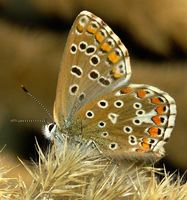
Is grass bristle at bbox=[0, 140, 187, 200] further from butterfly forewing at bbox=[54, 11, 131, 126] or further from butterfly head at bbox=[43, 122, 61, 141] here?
butterfly forewing at bbox=[54, 11, 131, 126]

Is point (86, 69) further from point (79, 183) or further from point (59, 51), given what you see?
point (59, 51)

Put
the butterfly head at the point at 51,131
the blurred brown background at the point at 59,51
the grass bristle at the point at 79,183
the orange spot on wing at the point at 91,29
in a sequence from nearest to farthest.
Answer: the grass bristle at the point at 79,183, the butterfly head at the point at 51,131, the orange spot on wing at the point at 91,29, the blurred brown background at the point at 59,51

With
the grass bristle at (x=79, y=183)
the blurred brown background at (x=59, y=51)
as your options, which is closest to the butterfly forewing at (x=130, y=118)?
the grass bristle at (x=79, y=183)

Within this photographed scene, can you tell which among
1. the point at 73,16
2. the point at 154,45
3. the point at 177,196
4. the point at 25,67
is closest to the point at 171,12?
the point at 154,45

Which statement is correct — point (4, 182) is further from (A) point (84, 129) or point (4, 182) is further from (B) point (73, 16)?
(B) point (73, 16)

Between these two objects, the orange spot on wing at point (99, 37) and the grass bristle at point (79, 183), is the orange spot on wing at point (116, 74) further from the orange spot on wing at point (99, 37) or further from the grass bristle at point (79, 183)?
the grass bristle at point (79, 183)

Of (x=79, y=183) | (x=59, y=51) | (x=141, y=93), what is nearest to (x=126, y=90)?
(x=141, y=93)

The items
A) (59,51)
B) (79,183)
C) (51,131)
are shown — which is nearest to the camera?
(79,183)
